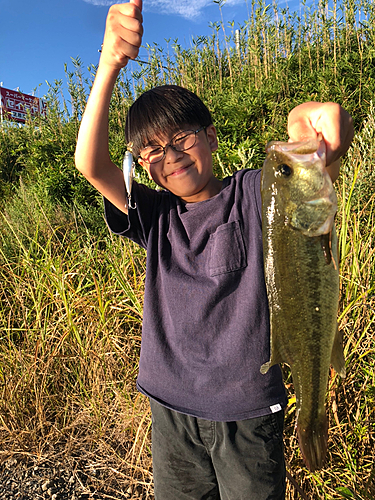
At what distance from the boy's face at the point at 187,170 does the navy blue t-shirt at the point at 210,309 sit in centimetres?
9

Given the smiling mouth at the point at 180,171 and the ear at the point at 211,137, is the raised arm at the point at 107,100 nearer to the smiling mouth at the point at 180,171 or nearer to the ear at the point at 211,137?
the smiling mouth at the point at 180,171

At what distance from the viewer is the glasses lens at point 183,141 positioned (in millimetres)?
1870

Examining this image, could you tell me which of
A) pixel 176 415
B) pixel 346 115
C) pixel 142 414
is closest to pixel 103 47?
pixel 346 115

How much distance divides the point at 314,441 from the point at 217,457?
18.1 inches

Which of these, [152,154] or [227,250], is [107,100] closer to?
[152,154]

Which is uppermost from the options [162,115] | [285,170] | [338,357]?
[162,115]

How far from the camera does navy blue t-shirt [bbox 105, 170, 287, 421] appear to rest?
5.33ft

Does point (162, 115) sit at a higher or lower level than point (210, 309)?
higher

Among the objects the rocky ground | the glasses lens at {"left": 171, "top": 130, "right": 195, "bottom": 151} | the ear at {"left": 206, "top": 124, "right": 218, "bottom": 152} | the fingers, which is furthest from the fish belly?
the rocky ground

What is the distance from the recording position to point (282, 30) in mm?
7227

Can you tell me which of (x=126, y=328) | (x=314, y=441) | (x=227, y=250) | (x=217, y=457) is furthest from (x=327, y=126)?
(x=126, y=328)

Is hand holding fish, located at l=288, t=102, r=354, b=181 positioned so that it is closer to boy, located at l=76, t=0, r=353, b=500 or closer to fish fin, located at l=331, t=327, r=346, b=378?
boy, located at l=76, t=0, r=353, b=500

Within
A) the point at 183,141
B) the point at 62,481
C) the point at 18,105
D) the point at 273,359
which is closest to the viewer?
the point at 273,359

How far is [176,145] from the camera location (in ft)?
6.16
